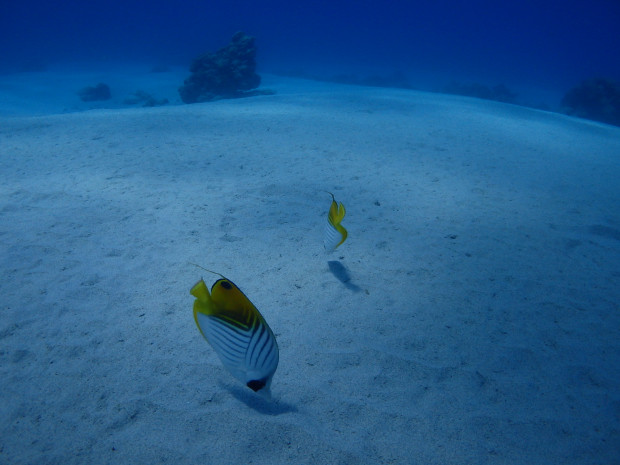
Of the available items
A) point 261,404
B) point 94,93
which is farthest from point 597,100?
point 94,93

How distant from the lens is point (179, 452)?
6.56 feet

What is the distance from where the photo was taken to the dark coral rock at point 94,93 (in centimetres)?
2104

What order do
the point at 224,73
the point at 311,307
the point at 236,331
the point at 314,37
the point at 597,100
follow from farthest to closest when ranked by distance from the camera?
1. the point at 314,37
2. the point at 597,100
3. the point at 224,73
4. the point at 311,307
5. the point at 236,331

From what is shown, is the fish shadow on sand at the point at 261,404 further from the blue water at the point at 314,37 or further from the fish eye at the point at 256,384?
the blue water at the point at 314,37

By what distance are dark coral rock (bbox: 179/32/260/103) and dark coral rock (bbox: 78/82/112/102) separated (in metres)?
7.51

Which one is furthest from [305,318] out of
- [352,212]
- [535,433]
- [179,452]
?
[352,212]

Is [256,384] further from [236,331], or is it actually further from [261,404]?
[261,404]

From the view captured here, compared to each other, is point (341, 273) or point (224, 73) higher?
point (224, 73)

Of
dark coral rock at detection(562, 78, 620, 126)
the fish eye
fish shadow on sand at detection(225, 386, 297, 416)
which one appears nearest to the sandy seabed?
fish shadow on sand at detection(225, 386, 297, 416)

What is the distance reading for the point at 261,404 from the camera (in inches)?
92.0

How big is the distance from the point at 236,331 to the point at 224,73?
20.3 meters

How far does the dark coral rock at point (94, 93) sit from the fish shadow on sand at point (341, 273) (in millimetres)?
24914

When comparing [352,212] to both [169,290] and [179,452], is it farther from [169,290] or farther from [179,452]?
[179,452]

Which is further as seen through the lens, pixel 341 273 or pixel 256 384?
pixel 341 273
